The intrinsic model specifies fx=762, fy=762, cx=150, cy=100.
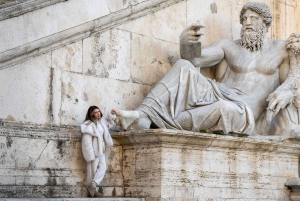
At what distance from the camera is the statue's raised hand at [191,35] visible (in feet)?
30.3

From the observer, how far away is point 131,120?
861cm

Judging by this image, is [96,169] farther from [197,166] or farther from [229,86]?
[229,86]

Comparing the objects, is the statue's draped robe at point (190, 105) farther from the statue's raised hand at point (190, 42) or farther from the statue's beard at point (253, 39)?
the statue's beard at point (253, 39)

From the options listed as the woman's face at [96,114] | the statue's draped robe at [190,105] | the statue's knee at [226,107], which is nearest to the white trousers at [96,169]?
the woman's face at [96,114]

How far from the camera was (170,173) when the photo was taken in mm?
8422

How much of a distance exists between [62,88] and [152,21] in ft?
6.19

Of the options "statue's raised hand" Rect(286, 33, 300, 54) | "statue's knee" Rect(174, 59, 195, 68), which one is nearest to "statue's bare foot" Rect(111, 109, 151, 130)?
"statue's knee" Rect(174, 59, 195, 68)

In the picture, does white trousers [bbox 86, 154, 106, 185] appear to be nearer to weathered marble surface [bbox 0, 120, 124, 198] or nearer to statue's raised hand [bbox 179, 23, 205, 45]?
weathered marble surface [bbox 0, 120, 124, 198]

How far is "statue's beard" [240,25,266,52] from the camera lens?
1009cm

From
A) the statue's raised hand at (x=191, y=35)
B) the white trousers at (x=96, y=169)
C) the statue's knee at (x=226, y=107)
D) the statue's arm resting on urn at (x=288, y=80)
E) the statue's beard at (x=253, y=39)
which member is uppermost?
the statue's beard at (x=253, y=39)

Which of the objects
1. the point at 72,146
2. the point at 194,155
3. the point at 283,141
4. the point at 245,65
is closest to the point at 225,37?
the point at 245,65

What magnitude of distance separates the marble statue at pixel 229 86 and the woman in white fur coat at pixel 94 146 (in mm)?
304

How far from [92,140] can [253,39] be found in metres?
2.98

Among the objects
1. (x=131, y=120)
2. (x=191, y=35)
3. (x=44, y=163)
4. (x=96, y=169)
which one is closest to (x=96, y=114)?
(x=131, y=120)
